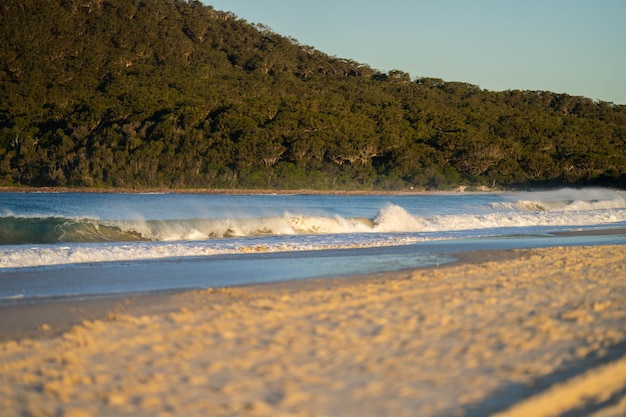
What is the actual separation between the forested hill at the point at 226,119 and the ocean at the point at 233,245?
39.4 metres

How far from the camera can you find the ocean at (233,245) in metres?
11.7

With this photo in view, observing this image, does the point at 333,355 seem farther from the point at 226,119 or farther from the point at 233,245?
the point at 226,119

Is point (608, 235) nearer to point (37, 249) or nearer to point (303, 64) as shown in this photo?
point (37, 249)

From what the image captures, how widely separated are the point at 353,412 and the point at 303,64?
359 ft

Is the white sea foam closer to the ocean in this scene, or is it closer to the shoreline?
the ocean

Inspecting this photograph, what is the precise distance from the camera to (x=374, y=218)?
26.3 m

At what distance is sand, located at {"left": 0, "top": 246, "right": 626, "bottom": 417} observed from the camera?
198 inches

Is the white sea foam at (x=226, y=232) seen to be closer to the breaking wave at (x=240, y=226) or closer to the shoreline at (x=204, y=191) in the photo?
the breaking wave at (x=240, y=226)

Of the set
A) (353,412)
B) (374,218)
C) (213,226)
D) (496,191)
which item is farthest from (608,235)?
(496,191)

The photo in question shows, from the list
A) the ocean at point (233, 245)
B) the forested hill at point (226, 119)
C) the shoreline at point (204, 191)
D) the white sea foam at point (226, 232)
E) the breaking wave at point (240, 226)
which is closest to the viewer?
the ocean at point (233, 245)

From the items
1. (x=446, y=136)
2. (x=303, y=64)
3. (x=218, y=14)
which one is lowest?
(x=446, y=136)

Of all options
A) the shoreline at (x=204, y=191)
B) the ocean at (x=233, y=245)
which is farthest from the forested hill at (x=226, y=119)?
the ocean at (x=233, y=245)

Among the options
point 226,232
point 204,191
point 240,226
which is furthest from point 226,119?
point 226,232

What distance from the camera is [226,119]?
73562mm
